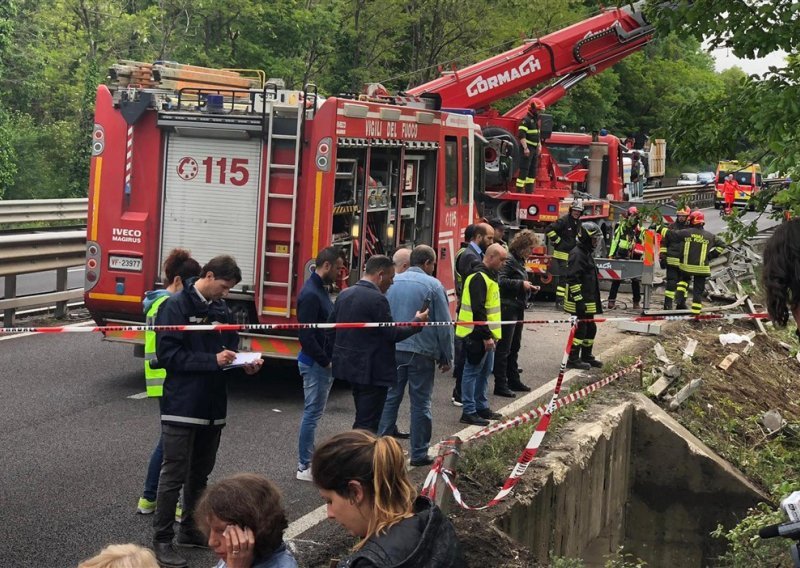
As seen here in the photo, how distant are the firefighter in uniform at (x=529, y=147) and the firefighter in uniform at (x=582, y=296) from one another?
5810mm

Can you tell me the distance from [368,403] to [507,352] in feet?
12.2

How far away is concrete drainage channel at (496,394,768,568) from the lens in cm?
966

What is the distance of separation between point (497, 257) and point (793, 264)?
21.7 ft

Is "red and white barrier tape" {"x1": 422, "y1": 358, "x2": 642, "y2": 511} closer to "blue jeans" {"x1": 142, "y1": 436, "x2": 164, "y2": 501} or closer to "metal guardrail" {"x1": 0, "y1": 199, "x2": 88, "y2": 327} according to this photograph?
"blue jeans" {"x1": 142, "y1": 436, "x2": 164, "y2": 501}

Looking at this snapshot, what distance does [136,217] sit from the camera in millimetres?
10297

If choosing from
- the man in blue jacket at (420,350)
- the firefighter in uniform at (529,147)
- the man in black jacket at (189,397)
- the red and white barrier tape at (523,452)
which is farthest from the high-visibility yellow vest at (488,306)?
the firefighter in uniform at (529,147)

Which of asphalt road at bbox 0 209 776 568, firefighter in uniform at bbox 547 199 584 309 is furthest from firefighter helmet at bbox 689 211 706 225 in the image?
asphalt road at bbox 0 209 776 568

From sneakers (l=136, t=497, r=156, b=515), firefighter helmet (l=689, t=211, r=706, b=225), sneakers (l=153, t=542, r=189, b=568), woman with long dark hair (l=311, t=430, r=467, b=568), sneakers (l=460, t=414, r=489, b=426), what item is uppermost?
firefighter helmet (l=689, t=211, r=706, b=225)

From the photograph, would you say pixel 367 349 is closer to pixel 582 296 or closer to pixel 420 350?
pixel 420 350

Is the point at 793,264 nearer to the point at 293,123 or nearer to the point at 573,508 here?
the point at 573,508

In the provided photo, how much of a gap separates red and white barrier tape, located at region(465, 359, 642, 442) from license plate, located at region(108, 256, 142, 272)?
140 inches

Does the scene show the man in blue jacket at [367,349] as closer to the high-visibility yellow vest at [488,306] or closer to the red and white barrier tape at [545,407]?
the red and white barrier tape at [545,407]

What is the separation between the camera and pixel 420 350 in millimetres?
8617

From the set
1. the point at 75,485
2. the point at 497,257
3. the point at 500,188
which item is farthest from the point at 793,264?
the point at 500,188
